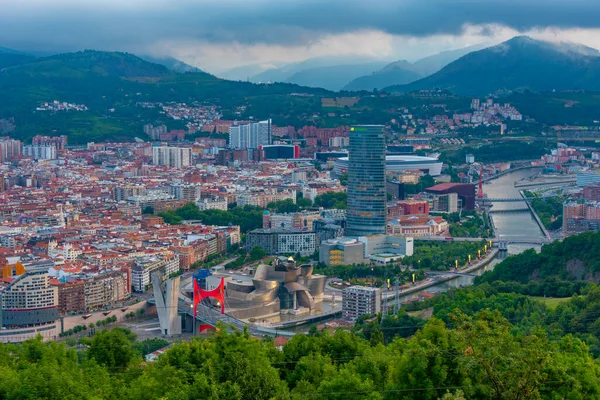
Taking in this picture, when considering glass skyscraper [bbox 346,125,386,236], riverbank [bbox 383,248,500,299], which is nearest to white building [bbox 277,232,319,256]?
glass skyscraper [bbox 346,125,386,236]

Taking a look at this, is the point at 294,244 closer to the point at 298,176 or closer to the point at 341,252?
the point at 341,252

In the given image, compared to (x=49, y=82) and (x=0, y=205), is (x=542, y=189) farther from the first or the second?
(x=49, y=82)

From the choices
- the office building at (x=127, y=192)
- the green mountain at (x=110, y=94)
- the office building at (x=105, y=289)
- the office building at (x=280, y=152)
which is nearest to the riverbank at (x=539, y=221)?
the office building at (x=105, y=289)

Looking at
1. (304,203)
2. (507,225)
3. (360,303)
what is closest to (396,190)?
(304,203)

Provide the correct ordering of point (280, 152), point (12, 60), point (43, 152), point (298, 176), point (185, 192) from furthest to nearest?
1. point (12, 60)
2. point (280, 152)
3. point (43, 152)
4. point (298, 176)
5. point (185, 192)

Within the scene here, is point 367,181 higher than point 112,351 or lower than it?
higher

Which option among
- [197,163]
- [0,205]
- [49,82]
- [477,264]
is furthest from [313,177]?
[49,82]

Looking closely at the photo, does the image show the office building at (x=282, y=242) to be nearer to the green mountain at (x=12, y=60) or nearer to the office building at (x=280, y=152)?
the office building at (x=280, y=152)
